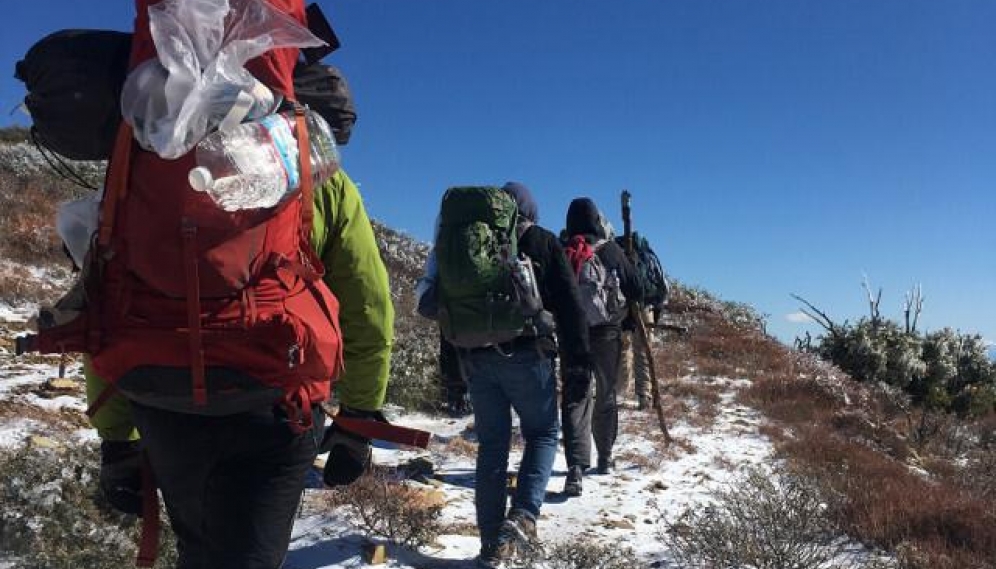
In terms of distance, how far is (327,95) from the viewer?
1771mm

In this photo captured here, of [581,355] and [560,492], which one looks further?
[560,492]

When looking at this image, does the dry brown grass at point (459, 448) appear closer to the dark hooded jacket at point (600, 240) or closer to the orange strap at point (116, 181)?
the dark hooded jacket at point (600, 240)

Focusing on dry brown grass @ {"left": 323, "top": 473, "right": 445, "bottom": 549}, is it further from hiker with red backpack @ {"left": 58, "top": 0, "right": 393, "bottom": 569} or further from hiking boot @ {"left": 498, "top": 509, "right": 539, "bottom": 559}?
hiker with red backpack @ {"left": 58, "top": 0, "right": 393, "bottom": 569}

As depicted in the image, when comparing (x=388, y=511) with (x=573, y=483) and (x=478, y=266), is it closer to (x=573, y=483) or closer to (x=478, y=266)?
(x=478, y=266)

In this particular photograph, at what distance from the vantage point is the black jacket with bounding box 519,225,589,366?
3.91 metres

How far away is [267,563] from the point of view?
63.2 inches

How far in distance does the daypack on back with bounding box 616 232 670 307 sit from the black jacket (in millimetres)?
2594

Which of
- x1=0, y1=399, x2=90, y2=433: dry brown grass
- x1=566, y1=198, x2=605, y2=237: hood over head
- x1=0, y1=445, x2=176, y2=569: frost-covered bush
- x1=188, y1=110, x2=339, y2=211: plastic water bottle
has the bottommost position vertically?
x1=0, y1=445, x2=176, y2=569: frost-covered bush

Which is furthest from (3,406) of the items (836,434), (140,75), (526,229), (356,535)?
(836,434)

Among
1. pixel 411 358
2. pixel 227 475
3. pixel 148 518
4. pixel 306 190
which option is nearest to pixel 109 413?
pixel 148 518

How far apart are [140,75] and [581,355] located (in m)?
3.00

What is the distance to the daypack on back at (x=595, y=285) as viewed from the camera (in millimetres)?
5109

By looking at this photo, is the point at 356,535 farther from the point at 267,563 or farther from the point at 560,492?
the point at 267,563

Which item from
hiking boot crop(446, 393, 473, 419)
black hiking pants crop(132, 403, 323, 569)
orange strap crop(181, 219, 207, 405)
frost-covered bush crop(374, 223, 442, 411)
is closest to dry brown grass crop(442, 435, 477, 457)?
hiking boot crop(446, 393, 473, 419)
